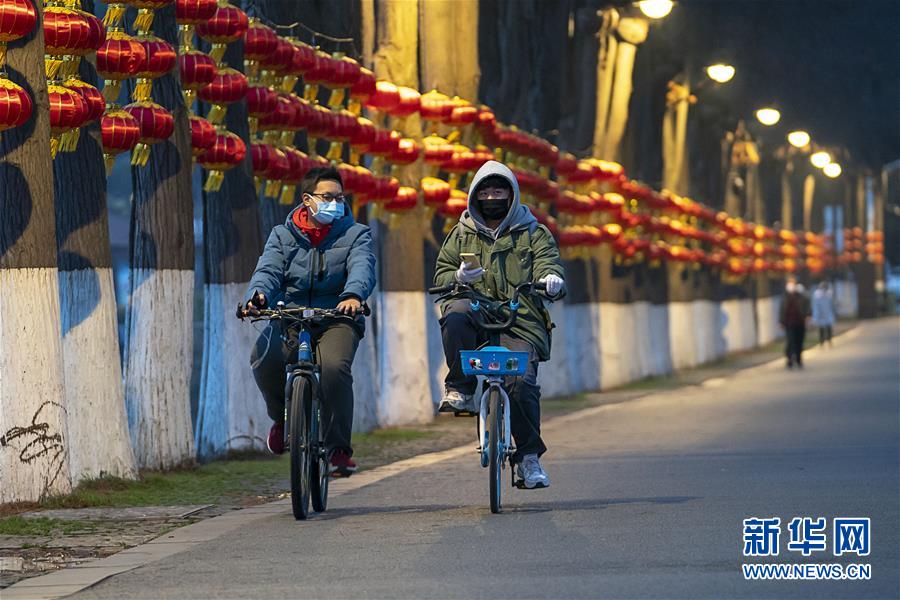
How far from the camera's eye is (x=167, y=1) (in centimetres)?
1593

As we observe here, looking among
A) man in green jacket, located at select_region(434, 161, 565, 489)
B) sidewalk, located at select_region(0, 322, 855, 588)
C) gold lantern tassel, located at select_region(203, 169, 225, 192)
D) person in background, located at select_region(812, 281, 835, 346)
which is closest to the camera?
sidewalk, located at select_region(0, 322, 855, 588)

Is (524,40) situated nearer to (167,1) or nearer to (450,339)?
(167,1)

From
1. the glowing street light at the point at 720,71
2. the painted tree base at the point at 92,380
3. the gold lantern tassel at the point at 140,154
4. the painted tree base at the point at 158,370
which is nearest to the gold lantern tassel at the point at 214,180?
the painted tree base at the point at 158,370

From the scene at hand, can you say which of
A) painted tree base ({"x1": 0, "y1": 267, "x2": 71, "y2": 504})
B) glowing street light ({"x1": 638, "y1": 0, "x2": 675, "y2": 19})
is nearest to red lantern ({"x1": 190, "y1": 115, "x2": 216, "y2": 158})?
painted tree base ({"x1": 0, "y1": 267, "x2": 71, "y2": 504})

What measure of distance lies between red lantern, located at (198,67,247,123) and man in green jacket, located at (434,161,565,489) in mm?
5196

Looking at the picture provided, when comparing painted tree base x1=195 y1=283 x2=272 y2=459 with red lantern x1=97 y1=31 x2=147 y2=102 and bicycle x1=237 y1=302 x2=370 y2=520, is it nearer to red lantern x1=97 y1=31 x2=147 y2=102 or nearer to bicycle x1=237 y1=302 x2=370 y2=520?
red lantern x1=97 y1=31 x2=147 y2=102

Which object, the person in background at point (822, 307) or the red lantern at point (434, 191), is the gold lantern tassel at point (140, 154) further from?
the person in background at point (822, 307)

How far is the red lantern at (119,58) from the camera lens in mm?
15289

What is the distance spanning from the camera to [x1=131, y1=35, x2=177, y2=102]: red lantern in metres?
15.5

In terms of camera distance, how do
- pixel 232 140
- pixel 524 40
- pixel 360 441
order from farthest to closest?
1. pixel 524 40
2. pixel 360 441
3. pixel 232 140

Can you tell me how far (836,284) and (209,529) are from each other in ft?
353

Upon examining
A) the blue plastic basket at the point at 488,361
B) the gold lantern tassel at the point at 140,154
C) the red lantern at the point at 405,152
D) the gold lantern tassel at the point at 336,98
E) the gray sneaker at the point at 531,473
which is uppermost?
the gold lantern tassel at the point at 336,98

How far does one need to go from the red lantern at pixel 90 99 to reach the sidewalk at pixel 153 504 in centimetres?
245

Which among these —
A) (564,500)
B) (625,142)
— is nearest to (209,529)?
(564,500)
